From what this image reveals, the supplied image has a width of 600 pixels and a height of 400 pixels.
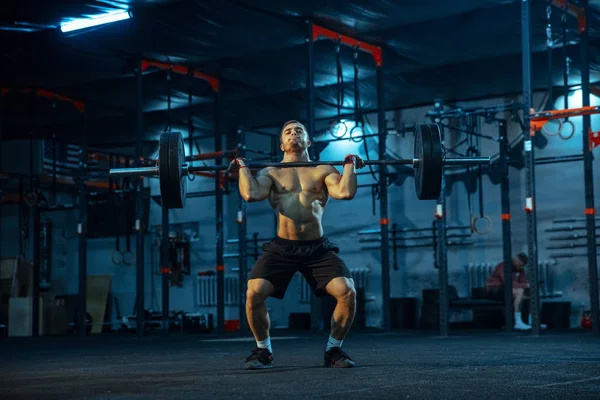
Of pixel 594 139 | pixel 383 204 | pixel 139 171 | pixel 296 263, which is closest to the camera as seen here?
pixel 296 263

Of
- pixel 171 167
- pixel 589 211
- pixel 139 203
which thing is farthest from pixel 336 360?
pixel 139 203

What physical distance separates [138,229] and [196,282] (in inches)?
155

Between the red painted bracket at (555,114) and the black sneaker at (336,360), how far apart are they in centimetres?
381

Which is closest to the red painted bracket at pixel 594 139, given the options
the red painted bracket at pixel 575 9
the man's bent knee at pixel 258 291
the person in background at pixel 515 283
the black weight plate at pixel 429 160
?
the red painted bracket at pixel 575 9

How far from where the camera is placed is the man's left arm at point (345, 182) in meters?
4.42

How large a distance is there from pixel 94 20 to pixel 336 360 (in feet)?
19.3

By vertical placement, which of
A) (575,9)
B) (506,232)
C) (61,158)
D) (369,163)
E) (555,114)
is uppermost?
(575,9)

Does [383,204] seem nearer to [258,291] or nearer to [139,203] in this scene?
[139,203]

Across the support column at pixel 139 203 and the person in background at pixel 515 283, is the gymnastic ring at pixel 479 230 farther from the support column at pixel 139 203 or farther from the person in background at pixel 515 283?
the support column at pixel 139 203

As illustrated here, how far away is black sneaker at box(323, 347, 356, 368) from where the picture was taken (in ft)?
14.2

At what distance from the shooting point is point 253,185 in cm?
446

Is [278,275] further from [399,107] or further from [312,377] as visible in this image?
[399,107]

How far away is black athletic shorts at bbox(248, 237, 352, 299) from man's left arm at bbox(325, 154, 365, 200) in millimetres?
251

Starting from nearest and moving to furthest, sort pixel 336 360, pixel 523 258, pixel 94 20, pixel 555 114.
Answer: pixel 336 360
pixel 555 114
pixel 94 20
pixel 523 258
